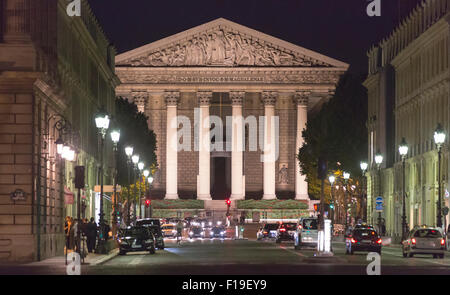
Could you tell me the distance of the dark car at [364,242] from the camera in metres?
56.3

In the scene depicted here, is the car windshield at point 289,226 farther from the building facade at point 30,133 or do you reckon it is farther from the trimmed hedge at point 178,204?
the trimmed hedge at point 178,204

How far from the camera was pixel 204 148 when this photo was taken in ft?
469

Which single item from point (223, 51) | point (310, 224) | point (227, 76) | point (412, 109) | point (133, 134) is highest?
point (223, 51)

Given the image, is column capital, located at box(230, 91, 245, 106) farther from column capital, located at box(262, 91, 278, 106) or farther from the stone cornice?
column capital, located at box(262, 91, 278, 106)

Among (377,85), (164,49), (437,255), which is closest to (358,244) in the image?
(437,255)

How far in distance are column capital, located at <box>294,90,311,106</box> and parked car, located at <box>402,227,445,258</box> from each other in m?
89.9

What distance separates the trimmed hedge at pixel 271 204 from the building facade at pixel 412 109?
3334cm

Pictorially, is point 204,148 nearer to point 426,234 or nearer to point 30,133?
point 426,234

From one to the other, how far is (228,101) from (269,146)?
310 inches

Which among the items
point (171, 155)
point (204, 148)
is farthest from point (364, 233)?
point (171, 155)

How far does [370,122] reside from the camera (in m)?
107

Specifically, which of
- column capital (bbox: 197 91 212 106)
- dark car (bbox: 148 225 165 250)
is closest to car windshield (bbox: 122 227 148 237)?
dark car (bbox: 148 225 165 250)
